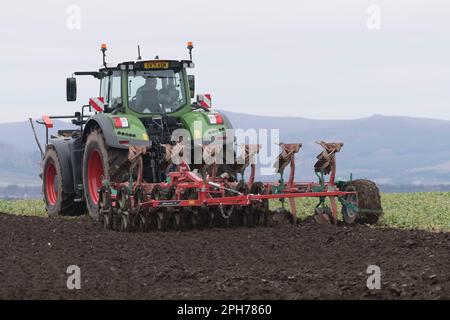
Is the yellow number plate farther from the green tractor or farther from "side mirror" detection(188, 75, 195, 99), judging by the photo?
"side mirror" detection(188, 75, 195, 99)

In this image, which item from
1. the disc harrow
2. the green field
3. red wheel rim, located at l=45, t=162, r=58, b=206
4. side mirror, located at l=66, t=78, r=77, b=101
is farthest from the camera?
red wheel rim, located at l=45, t=162, r=58, b=206

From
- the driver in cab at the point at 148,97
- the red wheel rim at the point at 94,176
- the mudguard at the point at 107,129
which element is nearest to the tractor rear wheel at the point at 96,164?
the red wheel rim at the point at 94,176

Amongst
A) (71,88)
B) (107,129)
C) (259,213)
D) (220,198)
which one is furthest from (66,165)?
(220,198)

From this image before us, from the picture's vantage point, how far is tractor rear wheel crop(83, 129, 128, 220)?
15055 mm

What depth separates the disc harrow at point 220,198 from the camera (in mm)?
13562

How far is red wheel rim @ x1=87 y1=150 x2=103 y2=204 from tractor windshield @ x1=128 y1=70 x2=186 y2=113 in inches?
45.6

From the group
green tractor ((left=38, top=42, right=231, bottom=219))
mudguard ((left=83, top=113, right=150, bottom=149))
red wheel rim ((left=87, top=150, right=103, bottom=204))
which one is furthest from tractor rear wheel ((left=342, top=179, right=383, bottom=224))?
red wheel rim ((left=87, top=150, right=103, bottom=204))

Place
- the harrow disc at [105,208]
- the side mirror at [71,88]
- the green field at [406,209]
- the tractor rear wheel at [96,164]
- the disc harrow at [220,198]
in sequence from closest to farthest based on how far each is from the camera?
the disc harrow at [220,198] → the harrow disc at [105,208] → the green field at [406,209] → the tractor rear wheel at [96,164] → the side mirror at [71,88]

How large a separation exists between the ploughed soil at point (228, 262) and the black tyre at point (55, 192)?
298 centimetres

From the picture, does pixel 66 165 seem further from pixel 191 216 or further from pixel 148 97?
pixel 191 216

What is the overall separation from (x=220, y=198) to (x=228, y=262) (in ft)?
9.71

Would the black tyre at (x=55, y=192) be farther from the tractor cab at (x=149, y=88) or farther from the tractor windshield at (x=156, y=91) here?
the tractor windshield at (x=156, y=91)

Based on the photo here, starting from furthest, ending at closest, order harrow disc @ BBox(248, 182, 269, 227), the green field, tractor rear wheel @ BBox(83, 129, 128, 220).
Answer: tractor rear wheel @ BBox(83, 129, 128, 220)
the green field
harrow disc @ BBox(248, 182, 269, 227)

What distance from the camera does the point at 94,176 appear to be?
53.4 feet
